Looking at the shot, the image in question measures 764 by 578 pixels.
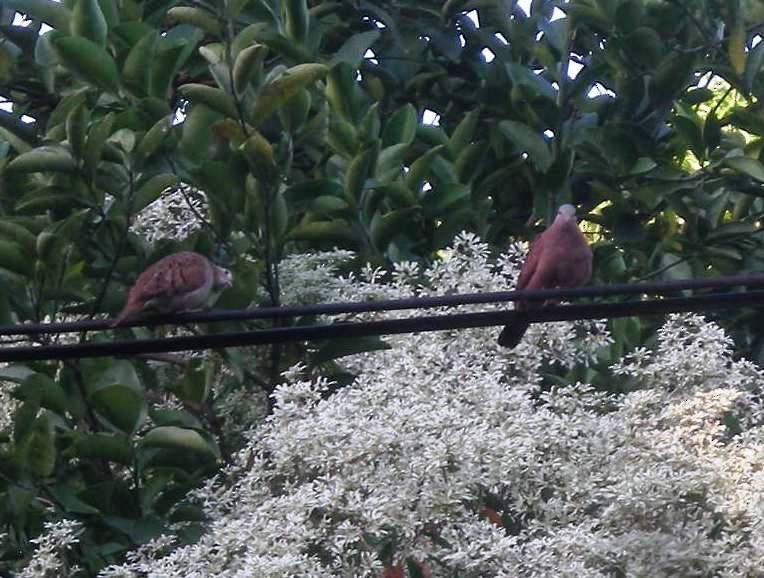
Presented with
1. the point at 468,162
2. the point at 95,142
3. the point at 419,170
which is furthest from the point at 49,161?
the point at 468,162

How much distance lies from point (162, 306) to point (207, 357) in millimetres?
997

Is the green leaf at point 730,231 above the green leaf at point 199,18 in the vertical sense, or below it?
below

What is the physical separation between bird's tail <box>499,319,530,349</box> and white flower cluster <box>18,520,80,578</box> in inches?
64.0

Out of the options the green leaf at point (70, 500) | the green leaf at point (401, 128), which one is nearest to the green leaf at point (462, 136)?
the green leaf at point (401, 128)

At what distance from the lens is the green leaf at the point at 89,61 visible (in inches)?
247

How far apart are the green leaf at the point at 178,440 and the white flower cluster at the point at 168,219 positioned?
98 centimetres

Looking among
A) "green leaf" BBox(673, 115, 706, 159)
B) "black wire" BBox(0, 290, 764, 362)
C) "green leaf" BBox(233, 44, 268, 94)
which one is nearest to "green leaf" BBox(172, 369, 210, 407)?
"green leaf" BBox(233, 44, 268, 94)

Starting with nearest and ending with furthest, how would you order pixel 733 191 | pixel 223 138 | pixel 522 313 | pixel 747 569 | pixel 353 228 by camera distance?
pixel 522 313 → pixel 747 569 → pixel 223 138 → pixel 353 228 → pixel 733 191

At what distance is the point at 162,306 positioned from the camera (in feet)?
18.0

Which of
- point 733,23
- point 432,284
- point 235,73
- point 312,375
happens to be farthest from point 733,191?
point 235,73

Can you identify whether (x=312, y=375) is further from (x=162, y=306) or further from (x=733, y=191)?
(x=733, y=191)

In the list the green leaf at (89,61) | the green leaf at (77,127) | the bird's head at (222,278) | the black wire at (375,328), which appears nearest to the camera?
the black wire at (375,328)

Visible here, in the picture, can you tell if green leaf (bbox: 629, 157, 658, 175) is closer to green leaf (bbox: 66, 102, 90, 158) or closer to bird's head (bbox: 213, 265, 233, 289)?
bird's head (bbox: 213, 265, 233, 289)

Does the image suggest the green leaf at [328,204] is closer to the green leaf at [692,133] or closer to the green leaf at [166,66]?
the green leaf at [166,66]
